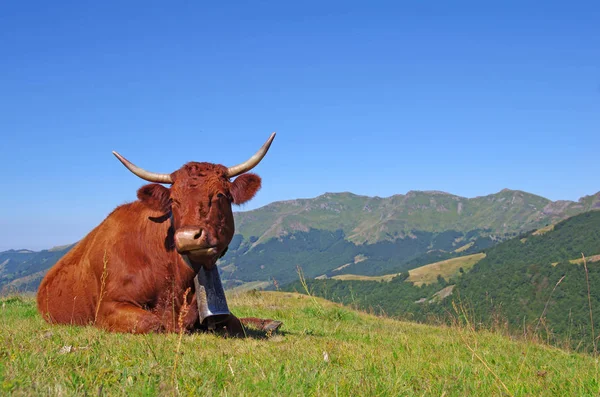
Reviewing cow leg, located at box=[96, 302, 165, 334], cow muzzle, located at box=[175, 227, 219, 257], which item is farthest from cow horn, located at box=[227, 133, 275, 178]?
cow leg, located at box=[96, 302, 165, 334]

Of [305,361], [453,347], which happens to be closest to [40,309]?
[305,361]

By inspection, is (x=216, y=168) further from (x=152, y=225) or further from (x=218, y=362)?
(x=218, y=362)

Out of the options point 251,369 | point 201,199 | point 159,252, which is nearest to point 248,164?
point 201,199

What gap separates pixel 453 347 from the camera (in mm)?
8289

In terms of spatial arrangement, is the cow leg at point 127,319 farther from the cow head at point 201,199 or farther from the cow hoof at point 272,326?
the cow hoof at point 272,326

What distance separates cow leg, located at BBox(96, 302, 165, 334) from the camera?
752 cm

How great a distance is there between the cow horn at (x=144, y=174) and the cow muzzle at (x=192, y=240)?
1514mm

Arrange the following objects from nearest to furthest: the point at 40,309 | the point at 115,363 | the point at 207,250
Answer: the point at 115,363, the point at 207,250, the point at 40,309

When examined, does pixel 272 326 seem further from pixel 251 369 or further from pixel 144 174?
pixel 251 369

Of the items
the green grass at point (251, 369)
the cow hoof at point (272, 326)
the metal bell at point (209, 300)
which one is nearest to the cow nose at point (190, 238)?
the metal bell at point (209, 300)

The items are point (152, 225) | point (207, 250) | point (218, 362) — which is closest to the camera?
point (218, 362)

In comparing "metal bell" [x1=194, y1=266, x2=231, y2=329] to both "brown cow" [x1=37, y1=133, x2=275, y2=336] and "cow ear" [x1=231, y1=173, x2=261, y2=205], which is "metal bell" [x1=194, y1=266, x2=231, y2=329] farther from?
"cow ear" [x1=231, y1=173, x2=261, y2=205]

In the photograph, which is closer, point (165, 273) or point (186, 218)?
point (186, 218)

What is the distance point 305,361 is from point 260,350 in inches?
34.8
